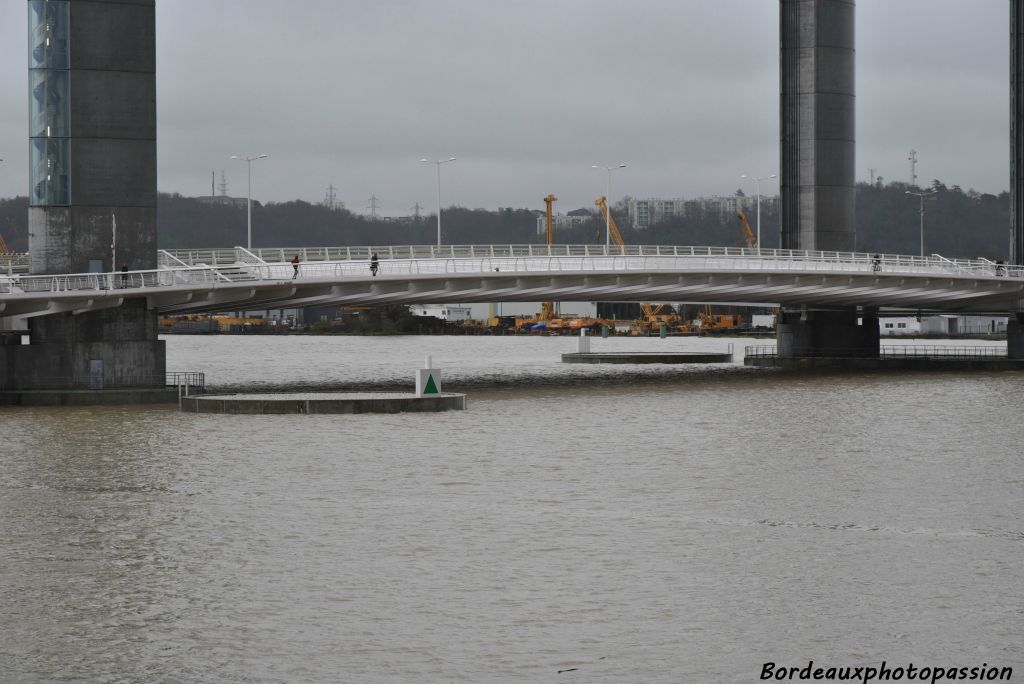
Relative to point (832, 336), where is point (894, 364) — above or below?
below

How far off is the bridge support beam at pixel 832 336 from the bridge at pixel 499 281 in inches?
245

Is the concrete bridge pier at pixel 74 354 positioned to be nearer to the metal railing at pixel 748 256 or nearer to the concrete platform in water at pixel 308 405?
the concrete platform in water at pixel 308 405

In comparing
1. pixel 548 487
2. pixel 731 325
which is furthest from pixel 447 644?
pixel 731 325

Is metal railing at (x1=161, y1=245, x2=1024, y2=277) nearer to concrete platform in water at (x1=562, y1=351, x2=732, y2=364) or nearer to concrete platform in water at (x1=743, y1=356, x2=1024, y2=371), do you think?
concrete platform in water at (x1=743, y1=356, x2=1024, y2=371)

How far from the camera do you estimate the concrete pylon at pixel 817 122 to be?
80.4 metres

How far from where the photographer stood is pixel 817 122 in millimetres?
81000

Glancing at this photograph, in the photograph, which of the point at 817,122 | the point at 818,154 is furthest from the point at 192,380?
the point at 817,122

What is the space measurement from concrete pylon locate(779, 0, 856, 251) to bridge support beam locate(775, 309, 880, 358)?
4014mm

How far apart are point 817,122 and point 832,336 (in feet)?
36.5

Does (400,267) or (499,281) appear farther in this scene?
(499,281)

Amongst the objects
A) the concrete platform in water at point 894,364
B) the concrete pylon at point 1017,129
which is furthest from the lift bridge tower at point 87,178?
the concrete pylon at point 1017,129

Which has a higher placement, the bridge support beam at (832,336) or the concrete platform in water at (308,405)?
the bridge support beam at (832,336)

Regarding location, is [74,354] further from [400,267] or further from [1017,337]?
[1017,337]

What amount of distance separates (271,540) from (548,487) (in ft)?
25.0
